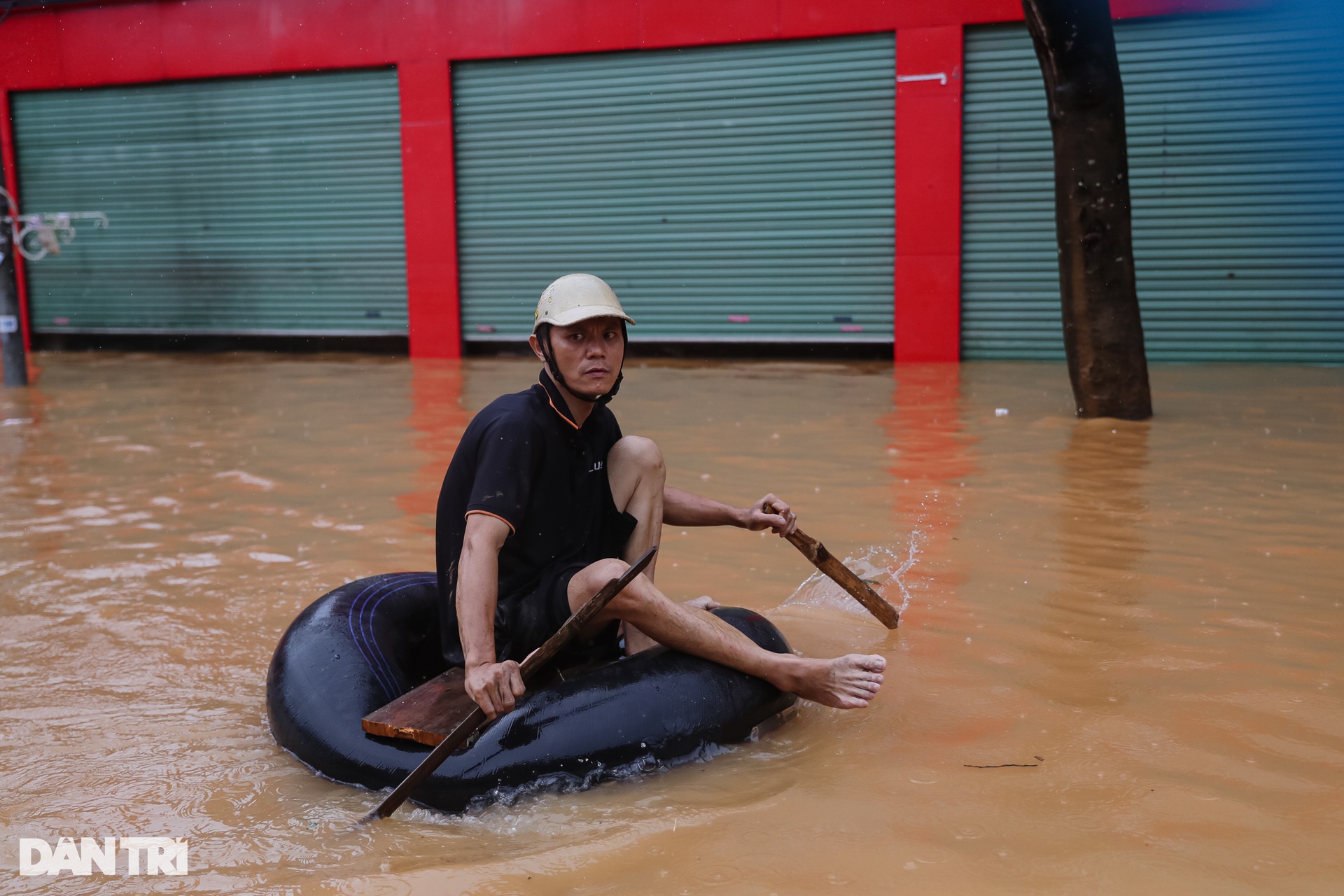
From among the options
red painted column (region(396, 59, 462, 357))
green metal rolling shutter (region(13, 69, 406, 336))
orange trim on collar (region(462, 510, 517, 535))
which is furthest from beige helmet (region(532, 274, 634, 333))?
green metal rolling shutter (region(13, 69, 406, 336))

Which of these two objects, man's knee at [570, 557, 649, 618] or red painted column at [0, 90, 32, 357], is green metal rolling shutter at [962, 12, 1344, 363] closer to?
man's knee at [570, 557, 649, 618]

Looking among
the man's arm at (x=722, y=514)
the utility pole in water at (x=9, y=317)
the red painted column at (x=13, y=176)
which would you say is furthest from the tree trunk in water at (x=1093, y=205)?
the red painted column at (x=13, y=176)

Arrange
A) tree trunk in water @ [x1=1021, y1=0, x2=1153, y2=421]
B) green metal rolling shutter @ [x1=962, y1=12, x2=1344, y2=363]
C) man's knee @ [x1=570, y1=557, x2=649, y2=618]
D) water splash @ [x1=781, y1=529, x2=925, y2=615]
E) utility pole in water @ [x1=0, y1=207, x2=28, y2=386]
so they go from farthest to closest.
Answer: utility pole in water @ [x1=0, y1=207, x2=28, y2=386]
green metal rolling shutter @ [x1=962, y1=12, x2=1344, y2=363]
tree trunk in water @ [x1=1021, y1=0, x2=1153, y2=421]
water splash @ [x1=781, y1=529, x2=925, y2=615]
man's knee @ [x1=570, y1=557, x2=649, y2=618]

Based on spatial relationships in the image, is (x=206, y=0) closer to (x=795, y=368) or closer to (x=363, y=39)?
(x=363, y=39)

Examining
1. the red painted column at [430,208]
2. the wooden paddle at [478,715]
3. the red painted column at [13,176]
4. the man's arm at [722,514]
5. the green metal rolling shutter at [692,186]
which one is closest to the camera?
the wooden paddle at [478,715]

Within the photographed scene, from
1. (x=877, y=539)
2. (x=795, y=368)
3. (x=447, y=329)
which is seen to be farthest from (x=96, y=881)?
(x=447, y=329)

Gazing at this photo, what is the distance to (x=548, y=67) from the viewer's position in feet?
43.8

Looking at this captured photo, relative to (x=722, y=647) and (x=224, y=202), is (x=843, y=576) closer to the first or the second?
(x=722, y=647)

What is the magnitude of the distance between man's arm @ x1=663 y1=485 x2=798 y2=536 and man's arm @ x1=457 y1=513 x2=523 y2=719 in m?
0.80

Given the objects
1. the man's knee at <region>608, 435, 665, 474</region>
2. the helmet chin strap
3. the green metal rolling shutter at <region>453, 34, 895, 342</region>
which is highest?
the green metal rolling shutter at <region>453, 34, 895, 342</region>

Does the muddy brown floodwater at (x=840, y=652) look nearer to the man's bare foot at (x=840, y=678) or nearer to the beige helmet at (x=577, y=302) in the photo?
the man's bare foot at (x=840, y=678)

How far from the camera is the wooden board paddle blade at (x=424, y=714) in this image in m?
2.97

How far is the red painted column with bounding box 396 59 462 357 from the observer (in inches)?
539

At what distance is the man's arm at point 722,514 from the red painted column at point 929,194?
8.96 m
